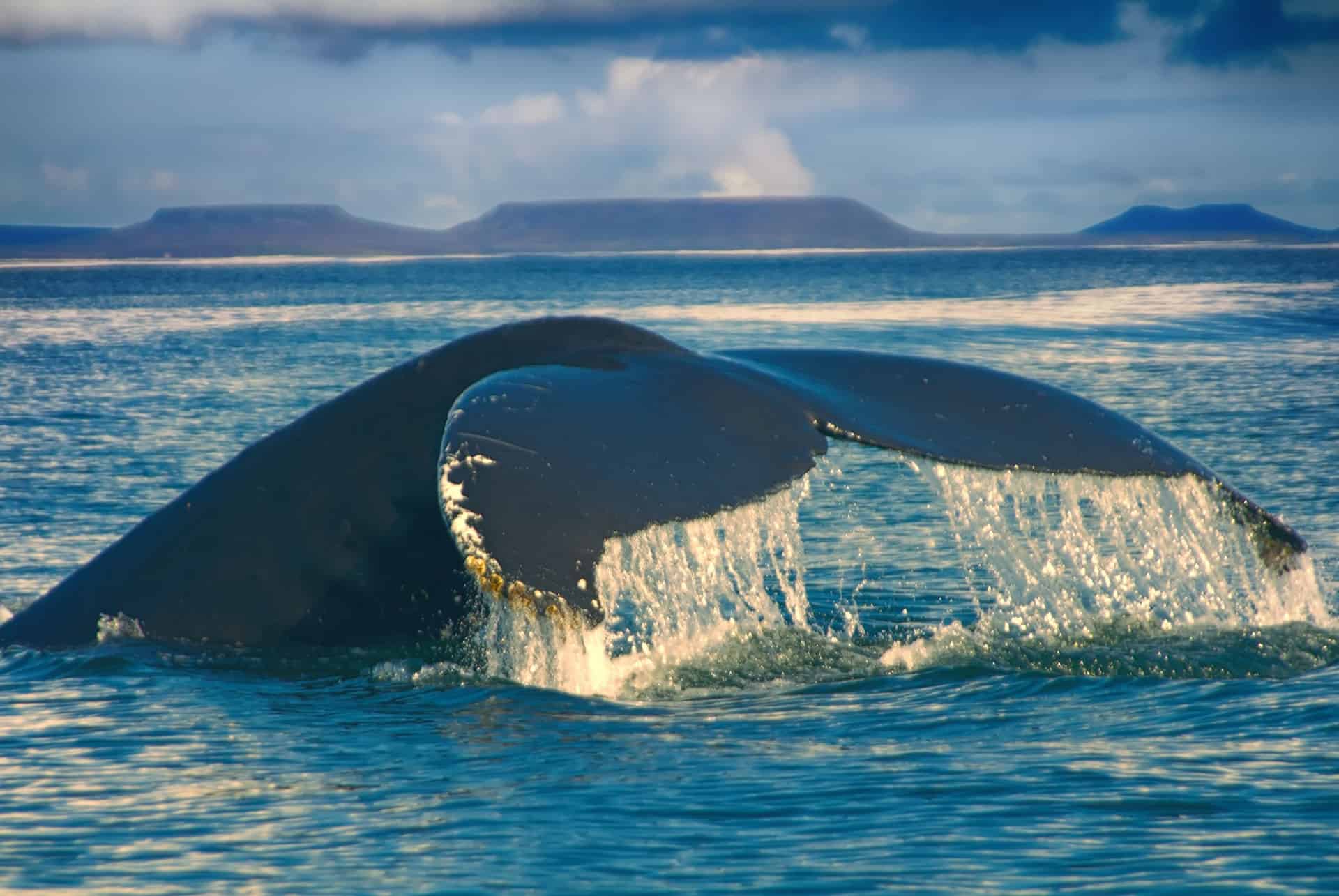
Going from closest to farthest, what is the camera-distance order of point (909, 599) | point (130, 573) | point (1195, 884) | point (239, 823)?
1. point (1195, 884)
2. point (239, 823)
3. point (130, 573)
4. point (909, 599)

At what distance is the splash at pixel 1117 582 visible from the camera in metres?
6.11

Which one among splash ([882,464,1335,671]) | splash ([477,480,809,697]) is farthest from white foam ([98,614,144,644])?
splash ([882,464,1335,671])

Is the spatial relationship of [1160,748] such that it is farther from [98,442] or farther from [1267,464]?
[98,442]

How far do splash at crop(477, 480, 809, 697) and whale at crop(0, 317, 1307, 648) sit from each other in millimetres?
206

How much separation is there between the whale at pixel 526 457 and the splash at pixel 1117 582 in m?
0.15

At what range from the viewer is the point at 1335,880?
471 cm

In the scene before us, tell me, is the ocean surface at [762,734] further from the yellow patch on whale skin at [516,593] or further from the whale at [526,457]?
the yellow patch on whale skin at [516,593]

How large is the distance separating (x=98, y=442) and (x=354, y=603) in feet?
45.0

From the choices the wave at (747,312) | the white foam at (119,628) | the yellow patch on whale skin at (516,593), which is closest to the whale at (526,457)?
the white foam at (119,628)

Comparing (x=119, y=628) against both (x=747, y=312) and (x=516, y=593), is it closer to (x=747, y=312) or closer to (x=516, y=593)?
(x=516, y=593)

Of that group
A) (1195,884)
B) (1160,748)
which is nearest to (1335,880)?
(1195,884)

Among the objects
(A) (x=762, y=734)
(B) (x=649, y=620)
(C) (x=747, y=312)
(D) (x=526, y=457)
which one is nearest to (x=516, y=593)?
(D) (x=526, y=457)

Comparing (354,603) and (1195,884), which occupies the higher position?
(354,603)

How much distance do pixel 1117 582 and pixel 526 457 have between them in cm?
603
